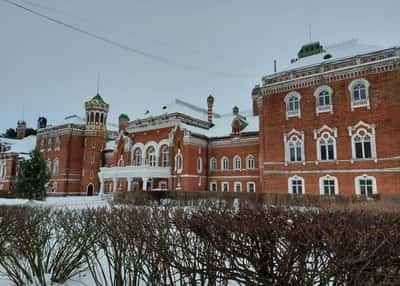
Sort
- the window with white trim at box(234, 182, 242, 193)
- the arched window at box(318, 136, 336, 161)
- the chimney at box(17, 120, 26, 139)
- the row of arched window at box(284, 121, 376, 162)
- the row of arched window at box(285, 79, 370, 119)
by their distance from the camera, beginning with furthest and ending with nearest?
the chimney at box(17, 120, 26, 139) → the window with white trim at box(234, 182, 242, 193) → the arched window at box(318, 136, 336, 161) → the row of arched window at box(285, 79, 370, 119) → the row of arched window at box(284, 121, 376, 162)

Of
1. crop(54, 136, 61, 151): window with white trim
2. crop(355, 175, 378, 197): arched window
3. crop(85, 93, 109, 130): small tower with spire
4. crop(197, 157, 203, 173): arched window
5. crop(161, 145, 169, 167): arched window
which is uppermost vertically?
crop(85, 93, 109, 130): small tower with spire

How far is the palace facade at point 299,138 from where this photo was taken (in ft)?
78.2

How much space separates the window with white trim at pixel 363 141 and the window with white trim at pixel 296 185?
17.7 feet

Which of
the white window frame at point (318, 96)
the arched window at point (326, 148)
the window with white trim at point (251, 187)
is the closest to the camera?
the arched window at point (326, 148)

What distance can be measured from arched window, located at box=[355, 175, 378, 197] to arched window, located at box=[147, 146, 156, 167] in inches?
1021

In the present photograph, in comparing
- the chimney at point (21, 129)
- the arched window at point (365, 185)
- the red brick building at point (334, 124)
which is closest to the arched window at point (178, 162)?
the red brick building at point (334, 124)

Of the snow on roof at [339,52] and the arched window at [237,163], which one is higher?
the snow on roof at [339,52]

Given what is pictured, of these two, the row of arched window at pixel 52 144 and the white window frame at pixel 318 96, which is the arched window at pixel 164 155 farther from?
the row of arched window at pixel 52 144

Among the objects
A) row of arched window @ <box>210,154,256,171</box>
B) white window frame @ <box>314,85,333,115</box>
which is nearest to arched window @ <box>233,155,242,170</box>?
row of arched window @ <box>210,154,256,171</box>

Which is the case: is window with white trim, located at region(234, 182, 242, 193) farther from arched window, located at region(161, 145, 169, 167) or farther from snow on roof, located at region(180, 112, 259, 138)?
arched window, located at region(161, 145, 169, 167)

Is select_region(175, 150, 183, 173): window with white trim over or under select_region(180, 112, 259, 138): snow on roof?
under

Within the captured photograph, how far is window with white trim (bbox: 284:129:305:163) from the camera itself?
2744 cm

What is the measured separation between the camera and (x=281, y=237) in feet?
9.83

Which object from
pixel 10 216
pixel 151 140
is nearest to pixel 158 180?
pixel 151 140
